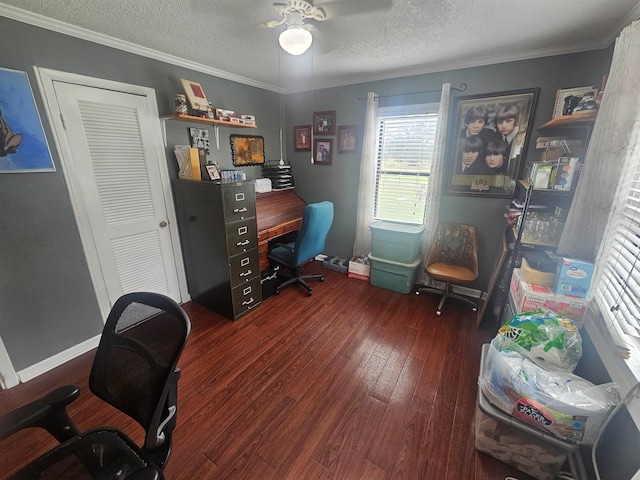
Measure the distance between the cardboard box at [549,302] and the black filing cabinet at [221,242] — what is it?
216 centimetres

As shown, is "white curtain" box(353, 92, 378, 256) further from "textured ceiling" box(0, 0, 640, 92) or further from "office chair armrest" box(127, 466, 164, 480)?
"office chair armrest" box(127, 466, 164, 480)

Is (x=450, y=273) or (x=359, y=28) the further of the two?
(x=450, y=273)

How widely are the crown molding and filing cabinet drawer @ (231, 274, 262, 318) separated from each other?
83.2 inches

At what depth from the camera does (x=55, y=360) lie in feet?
6.31

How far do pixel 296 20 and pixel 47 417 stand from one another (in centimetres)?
223

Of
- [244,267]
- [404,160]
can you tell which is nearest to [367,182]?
[404,160]

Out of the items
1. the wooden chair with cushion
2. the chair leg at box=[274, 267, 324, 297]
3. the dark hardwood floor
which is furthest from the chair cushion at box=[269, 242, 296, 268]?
the wooden chair with cushion

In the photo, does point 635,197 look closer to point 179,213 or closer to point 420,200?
point 420,200

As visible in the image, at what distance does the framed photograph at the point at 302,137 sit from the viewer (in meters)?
3.51

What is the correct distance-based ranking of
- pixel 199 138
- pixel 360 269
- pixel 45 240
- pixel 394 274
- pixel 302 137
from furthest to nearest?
pixel 302 137
pixel 360 269
pixel 394 274
pixel 199 138
pixel 45 240

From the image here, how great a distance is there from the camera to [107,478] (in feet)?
2.77

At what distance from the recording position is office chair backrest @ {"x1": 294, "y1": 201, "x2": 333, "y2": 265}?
2484 millimetres

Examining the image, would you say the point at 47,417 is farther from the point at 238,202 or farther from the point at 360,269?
the point at 360,269

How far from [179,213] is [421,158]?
265cm
